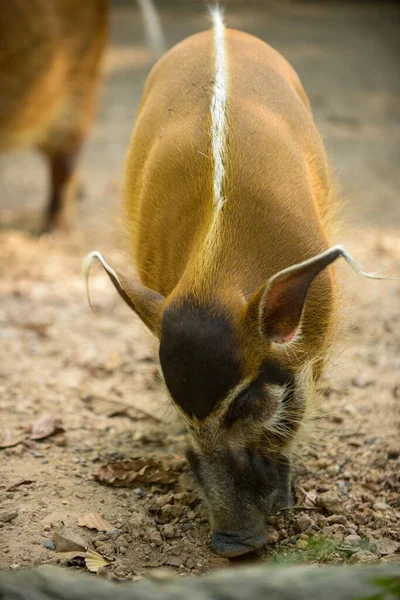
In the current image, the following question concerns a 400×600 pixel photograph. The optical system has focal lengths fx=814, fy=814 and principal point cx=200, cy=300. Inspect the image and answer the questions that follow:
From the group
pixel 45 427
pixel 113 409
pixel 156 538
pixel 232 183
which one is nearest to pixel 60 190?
pixel 113 409

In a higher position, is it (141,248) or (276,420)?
(141,248)

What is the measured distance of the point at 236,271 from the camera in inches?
92.4

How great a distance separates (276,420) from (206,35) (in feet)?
5.77

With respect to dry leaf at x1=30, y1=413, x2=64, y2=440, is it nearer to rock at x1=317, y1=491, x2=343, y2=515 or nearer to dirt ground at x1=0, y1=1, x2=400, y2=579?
dirt ground at x1=0, y1=1, x2=400, y2=579

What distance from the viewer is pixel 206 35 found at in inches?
132

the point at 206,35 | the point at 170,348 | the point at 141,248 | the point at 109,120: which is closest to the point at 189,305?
the point at 170,348

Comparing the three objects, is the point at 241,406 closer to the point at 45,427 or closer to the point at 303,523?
the point at 303,523

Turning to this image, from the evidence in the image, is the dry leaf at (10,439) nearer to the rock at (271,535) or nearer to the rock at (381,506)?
the rock at (271,535)

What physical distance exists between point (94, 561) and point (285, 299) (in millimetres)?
917

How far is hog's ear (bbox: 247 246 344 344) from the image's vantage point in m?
2.11

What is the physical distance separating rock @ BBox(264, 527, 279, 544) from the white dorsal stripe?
99 centimetres

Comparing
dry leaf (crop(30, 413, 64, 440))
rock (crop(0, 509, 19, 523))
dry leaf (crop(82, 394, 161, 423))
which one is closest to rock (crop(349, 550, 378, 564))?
rock (crop(0, 509, 19, 523))

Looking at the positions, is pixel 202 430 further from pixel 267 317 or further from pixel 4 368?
pixel 4 368

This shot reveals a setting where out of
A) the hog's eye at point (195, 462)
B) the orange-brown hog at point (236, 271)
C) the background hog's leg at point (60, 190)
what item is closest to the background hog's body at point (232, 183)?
the orange-brown hog at point (236, 271)
